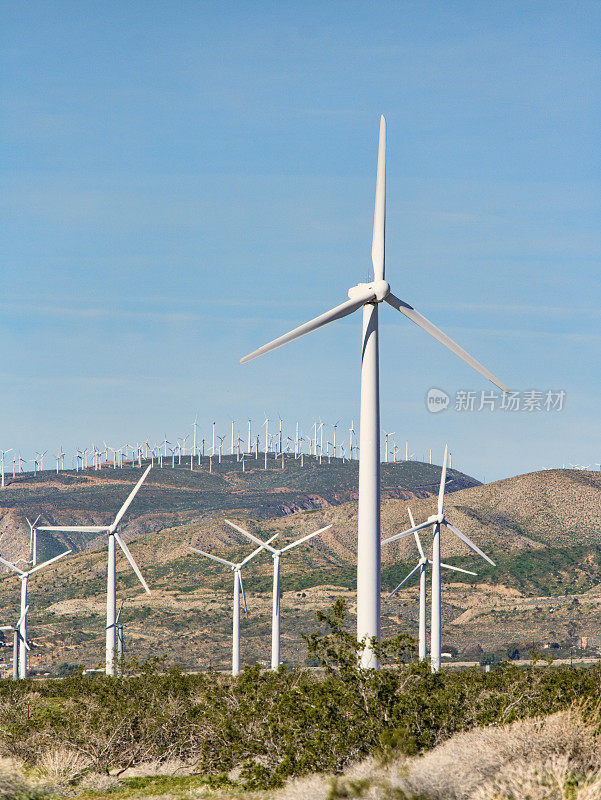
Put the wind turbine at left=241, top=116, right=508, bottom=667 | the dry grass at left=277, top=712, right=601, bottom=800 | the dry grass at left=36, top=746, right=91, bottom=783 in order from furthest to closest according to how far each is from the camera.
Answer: the dry grass at left=36, top=746, right=91, bottom=783, the wind turbine at left=241, top=116, right=508, bottom=667, the dry grass at left=277, top=712, right=601, bottom=800

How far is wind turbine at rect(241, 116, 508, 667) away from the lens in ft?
104

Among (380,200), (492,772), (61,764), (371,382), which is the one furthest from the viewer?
(380,200)

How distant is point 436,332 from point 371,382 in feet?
21.0

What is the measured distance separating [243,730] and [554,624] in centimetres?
16819

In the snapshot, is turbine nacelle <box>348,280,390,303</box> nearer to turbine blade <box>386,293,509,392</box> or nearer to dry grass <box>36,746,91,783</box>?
turbine blade <box>386,293,509,392</box>

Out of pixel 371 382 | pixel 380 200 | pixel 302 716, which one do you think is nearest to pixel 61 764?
pixel 302 716

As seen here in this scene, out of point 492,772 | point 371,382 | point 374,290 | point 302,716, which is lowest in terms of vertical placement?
point 492,772

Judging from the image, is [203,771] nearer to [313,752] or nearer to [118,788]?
[118,788]

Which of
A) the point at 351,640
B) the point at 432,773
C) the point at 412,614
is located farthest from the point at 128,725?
the point at 412,614

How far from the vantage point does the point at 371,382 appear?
112 feet

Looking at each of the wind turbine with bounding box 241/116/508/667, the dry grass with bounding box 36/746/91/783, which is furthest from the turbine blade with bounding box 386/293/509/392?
the dry grass with bounding box 36/746/91/783

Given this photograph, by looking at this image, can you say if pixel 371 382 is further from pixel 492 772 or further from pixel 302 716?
pixel 492 772

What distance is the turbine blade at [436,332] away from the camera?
3759cm

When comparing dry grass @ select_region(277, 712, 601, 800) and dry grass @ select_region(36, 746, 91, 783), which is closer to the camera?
dry grass @ select_region(277, 712, 601, 800)
